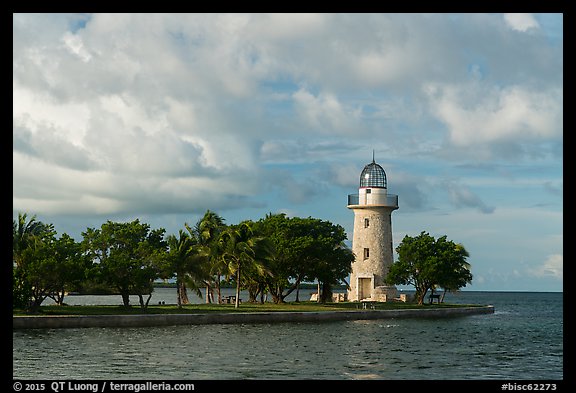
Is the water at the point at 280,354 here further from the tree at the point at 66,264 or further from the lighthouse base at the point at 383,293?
the lighthouse base at the point at 383,293

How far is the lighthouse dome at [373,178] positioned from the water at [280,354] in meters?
29.2

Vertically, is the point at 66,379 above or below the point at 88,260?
below

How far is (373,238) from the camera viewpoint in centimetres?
8562

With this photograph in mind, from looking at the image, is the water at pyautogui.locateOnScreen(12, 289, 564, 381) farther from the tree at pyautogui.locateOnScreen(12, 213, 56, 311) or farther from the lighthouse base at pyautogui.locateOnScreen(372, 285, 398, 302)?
the lighthouse base at pyautogui.locateOnScreen(372, 285, 398, 302)

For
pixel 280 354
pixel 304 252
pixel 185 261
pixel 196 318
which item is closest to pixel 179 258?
pixel 185 261

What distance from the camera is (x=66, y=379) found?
30641 mm

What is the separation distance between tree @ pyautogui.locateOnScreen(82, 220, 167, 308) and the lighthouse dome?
104 feet

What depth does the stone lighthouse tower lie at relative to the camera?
85.6m

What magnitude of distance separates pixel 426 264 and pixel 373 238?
22.1 feet

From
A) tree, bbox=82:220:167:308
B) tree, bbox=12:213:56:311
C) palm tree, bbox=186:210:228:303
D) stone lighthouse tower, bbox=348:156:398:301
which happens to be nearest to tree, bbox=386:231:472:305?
stone lighthouse tower, bbox=348:156:398:301

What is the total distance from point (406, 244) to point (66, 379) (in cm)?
5895
